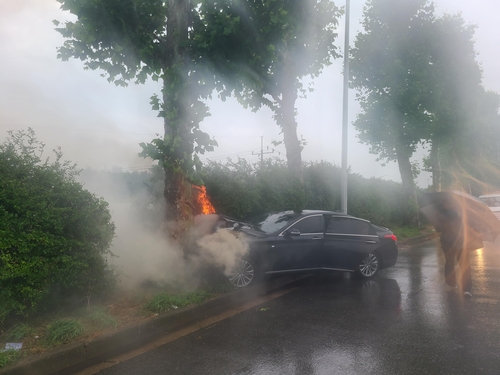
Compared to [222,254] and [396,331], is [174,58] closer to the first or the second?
[222,254]

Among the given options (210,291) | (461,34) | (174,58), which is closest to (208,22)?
(174,58)

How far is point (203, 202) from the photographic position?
10.5m

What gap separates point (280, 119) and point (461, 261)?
8.79m

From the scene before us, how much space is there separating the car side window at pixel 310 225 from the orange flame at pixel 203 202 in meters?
2.68

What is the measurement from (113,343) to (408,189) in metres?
20.4

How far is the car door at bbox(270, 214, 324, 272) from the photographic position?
8.06 meters

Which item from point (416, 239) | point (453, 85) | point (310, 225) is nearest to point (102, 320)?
point (310, 225)

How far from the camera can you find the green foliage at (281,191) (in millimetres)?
11508

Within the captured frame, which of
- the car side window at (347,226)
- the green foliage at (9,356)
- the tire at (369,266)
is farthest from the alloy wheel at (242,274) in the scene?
the green foliage at (9,356)

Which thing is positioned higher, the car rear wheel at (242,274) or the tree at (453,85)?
the tree at (453,85)

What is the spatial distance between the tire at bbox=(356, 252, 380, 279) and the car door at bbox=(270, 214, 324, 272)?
114 cm

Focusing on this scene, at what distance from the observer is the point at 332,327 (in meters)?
5.83

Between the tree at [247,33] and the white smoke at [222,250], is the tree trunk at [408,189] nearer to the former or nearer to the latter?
the tree at [247,33]

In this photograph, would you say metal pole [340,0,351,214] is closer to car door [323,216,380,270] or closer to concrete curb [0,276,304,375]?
car door [323,216,380,270]
